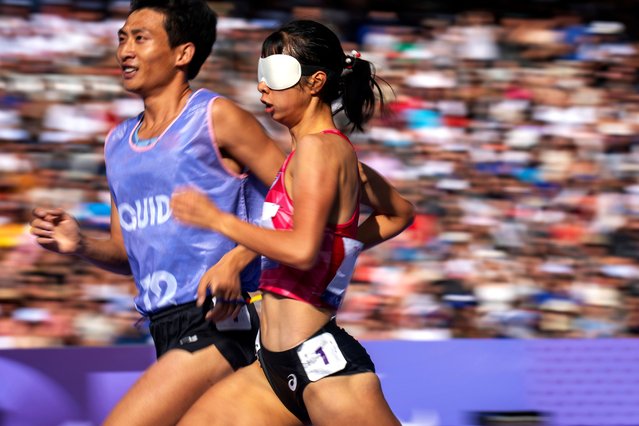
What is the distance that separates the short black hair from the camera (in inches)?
129

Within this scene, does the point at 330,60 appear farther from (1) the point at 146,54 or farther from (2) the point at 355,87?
(1) the point at 146,54

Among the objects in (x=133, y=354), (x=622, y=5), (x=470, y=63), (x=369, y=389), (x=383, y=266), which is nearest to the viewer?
(x=369, y=389)

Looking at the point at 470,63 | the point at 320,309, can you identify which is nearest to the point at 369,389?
the point at 320,309

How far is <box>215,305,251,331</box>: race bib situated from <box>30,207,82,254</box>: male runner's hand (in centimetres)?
56

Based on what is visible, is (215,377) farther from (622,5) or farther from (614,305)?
(622,5)

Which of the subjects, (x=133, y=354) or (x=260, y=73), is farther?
(x=133, y=354)

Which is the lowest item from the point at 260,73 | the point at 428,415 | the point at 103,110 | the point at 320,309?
the point at 428,415

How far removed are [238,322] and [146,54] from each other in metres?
0.89

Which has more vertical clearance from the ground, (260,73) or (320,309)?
(260,73)

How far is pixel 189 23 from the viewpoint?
3293 millimetres

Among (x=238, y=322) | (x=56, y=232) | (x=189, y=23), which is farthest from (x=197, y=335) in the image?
(x=189, y=23)

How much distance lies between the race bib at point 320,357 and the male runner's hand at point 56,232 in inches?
36.8

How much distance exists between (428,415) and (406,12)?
3300mm

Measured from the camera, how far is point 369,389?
107 inches
